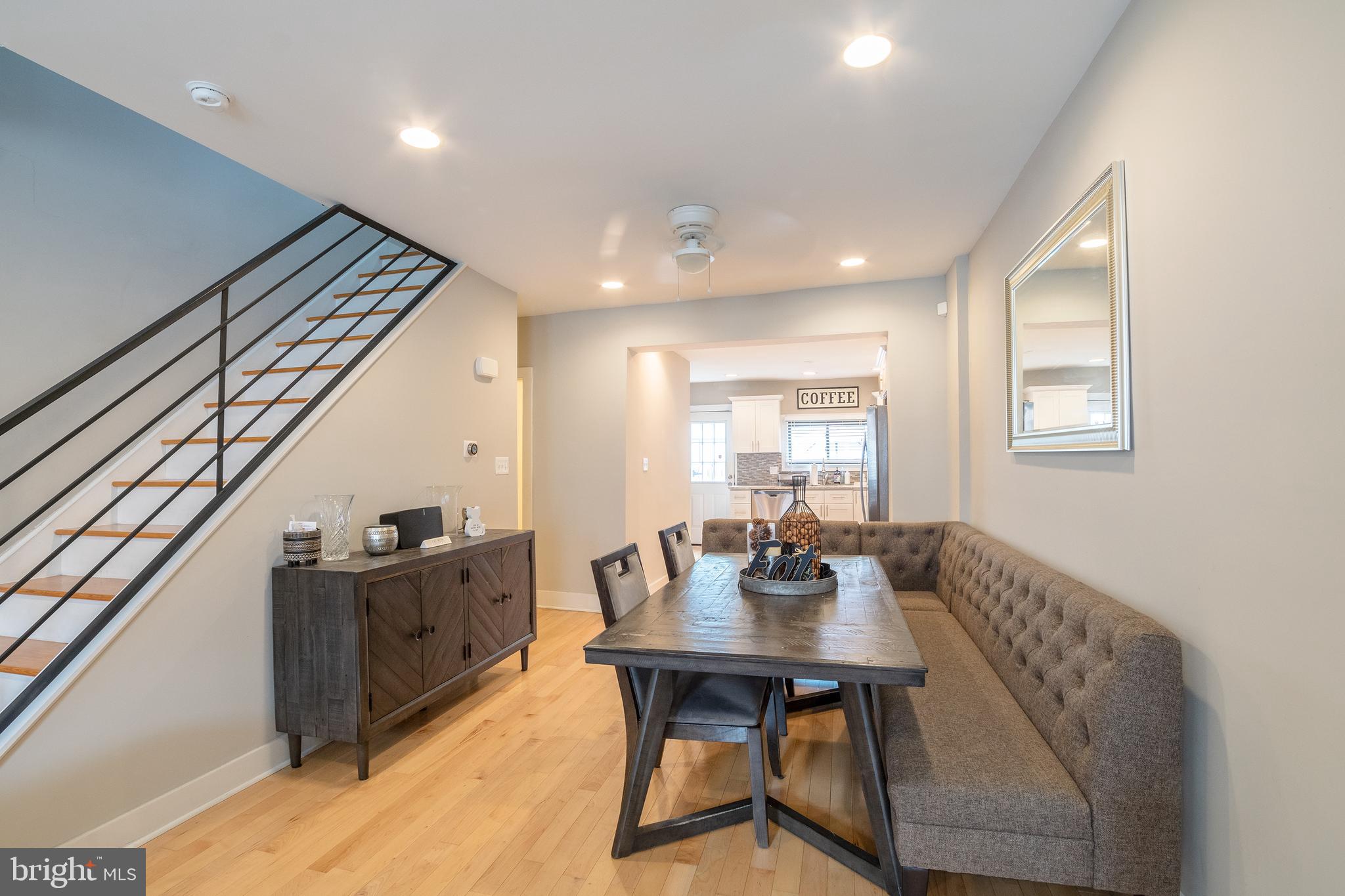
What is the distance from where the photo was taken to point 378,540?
2.95 meters

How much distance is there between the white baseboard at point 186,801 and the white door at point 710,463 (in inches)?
298

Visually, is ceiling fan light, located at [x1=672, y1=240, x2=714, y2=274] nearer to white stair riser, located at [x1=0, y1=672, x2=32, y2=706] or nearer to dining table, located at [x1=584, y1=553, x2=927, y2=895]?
dining table, located at [x1=584, y1=553, x2=927, y2=895]

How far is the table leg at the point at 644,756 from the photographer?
6.28ft

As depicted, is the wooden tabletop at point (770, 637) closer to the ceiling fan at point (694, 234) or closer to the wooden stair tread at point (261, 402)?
the ceiling fan at point (694, 234)

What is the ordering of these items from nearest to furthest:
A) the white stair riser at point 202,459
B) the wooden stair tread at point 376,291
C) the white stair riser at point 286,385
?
the white stair riser at point 202,459 < the white stair riser at point 286,385 < the wooden stair tread at point 376,291

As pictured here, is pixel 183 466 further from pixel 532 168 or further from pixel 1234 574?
pixel 1234 574

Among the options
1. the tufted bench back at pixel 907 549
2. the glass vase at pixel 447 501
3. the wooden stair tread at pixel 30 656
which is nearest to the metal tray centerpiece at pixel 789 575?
the tufted bench back at pixel 907 549

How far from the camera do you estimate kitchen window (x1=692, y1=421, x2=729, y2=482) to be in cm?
1016

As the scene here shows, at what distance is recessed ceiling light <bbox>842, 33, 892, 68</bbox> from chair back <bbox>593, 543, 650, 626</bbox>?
5.78 ft

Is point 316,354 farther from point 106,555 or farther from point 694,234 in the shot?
point 694,234

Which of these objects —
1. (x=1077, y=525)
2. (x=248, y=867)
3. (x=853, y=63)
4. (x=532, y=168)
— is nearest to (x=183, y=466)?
(x=248, y=867)

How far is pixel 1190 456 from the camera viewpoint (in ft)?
4.87

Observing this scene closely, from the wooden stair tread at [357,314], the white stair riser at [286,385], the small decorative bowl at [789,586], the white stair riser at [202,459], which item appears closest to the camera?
the small decorative bowl at [789,586]

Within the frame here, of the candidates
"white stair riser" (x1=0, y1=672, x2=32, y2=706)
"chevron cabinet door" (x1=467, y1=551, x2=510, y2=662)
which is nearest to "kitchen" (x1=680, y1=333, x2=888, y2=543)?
"chevron cabinet door" (x1=467, y1=551, x2=510, y2=662)
